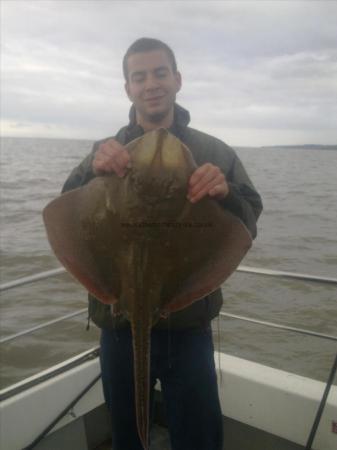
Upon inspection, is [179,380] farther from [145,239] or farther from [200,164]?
[200,164]

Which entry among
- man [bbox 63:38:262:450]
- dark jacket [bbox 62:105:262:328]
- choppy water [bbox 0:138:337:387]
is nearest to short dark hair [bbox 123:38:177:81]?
man [bbox 63:38:262:450]

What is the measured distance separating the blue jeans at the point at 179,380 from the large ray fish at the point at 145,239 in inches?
23.2

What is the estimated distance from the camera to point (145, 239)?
2.15 metres

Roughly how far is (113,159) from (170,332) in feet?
3.76

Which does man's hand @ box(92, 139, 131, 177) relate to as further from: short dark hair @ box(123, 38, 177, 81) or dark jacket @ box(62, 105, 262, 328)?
short dark hair @ box(123, 38, 177, 81)

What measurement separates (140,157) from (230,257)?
0.64 m

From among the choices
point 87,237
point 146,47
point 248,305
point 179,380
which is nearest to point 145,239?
point 87,237

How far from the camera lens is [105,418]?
435 cm

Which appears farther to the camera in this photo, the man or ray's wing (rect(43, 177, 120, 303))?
the man

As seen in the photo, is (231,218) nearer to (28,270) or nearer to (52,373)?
(52,373)

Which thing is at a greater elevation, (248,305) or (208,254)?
(208,254)

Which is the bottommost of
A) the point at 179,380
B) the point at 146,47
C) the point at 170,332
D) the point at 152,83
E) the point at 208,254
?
the point at 179,380

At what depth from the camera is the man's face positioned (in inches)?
114

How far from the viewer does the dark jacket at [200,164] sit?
8.59 feet
